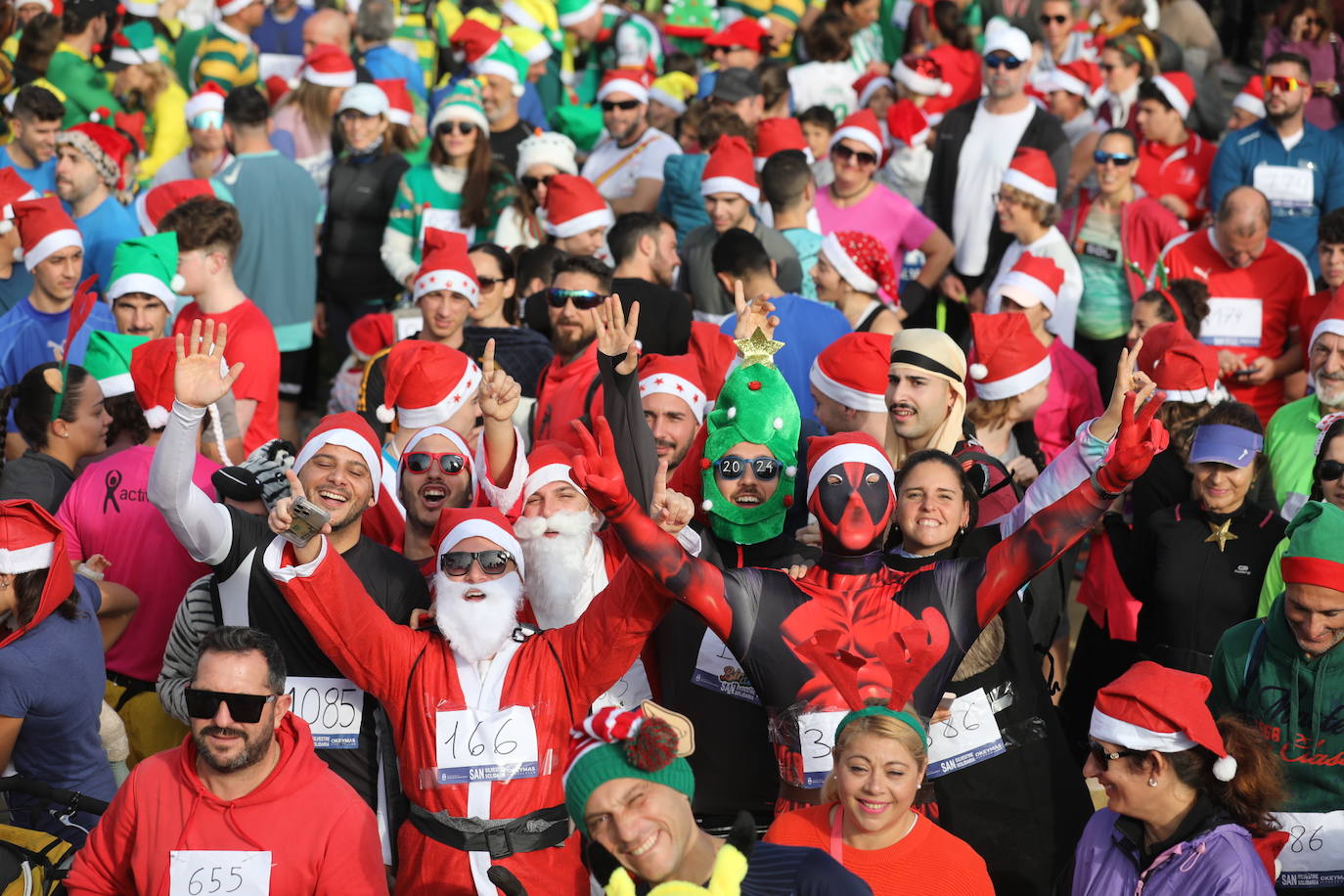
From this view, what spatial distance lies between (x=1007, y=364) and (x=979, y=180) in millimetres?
3074

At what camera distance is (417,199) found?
357 inches

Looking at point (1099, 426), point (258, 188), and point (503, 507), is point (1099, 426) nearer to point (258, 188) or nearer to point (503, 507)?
point (503, 507)

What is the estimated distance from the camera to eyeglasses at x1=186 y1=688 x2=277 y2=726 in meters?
4.29

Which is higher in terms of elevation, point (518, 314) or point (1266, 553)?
point (1266, 553)

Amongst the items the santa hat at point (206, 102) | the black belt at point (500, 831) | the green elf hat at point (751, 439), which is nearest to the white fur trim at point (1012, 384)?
the green elf hat at point (751, 439)

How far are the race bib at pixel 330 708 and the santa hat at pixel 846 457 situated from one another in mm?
1517

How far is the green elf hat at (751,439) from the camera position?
5.09 metres

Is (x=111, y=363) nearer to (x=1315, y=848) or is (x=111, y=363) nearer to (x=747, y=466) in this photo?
(x=747, y=466)

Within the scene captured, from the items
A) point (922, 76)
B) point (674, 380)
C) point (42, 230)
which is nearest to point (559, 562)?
point (674, 380)

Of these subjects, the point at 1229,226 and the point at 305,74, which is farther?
the point at 305,74

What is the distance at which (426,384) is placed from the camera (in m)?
6.18

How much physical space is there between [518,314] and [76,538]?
2.92 m

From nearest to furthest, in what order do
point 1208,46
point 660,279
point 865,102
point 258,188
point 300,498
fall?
point 300,498
point 660,279
point 258,188
point 865,102
point 1208,46

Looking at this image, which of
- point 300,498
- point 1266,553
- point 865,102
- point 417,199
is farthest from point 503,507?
point 865,102
